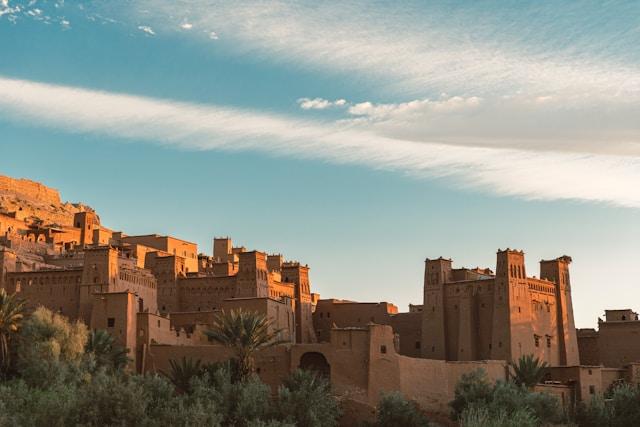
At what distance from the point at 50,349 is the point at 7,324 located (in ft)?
9.23

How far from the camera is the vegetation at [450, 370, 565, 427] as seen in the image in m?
40.4

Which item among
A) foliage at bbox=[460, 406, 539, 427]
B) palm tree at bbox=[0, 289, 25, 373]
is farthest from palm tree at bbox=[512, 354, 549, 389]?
palm tree at bbox=[0, 289, 25, 373]

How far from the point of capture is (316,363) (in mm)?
46094

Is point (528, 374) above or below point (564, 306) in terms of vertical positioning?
below

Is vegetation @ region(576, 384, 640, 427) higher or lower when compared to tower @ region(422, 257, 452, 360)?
lower

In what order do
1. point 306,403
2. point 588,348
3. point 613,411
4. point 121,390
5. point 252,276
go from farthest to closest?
point 588,348
point 252,276
point 613,411
point 306,403
point 121,390

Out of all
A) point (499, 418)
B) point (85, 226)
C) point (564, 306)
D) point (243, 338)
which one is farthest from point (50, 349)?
point (564, 306)

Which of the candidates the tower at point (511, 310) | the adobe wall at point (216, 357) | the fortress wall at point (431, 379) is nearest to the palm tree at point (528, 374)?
the fortress wall at point (431, 379)

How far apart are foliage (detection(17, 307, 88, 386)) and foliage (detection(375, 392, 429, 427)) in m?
11.1

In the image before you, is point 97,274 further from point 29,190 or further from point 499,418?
point 29,190

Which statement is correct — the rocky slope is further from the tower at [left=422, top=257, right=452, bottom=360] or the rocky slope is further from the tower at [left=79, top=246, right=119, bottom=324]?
the tower at [left=422, top=257, right=452, bottom=360]

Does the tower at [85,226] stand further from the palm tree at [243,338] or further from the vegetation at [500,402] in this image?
the vegetation at [500,402]

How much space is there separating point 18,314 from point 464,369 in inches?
724

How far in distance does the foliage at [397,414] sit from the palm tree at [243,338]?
17.7 feet
